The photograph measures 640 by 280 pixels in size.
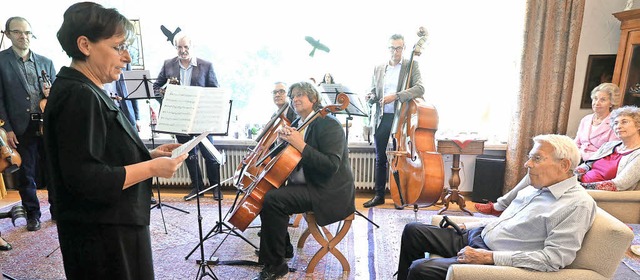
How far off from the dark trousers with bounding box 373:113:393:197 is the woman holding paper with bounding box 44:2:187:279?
2535mm

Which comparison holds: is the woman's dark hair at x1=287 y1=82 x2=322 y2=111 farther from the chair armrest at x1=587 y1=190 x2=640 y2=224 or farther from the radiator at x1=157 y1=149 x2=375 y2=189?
the chair armrest at x1=587 y1=190 x2=640 y2=224

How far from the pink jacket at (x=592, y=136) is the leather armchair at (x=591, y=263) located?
186 centimetres

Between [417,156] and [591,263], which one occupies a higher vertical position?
[417,156]

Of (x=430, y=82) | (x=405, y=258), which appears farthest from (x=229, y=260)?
(x=430, y=82)

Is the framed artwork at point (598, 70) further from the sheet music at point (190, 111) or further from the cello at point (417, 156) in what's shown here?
the sheet music at point (190, 111)

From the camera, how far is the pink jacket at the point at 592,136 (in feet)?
9.39

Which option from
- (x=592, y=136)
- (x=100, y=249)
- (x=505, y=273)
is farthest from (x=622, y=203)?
(x=100, y=249)

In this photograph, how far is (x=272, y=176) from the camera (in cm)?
205

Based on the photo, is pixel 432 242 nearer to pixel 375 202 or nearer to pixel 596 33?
pixel 375 202

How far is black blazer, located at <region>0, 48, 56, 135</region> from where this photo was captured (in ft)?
8.93

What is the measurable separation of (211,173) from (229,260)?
54.2 inches

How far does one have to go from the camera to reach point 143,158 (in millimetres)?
1072

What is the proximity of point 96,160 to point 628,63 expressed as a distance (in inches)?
148

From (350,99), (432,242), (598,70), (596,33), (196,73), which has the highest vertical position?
(596,33)
